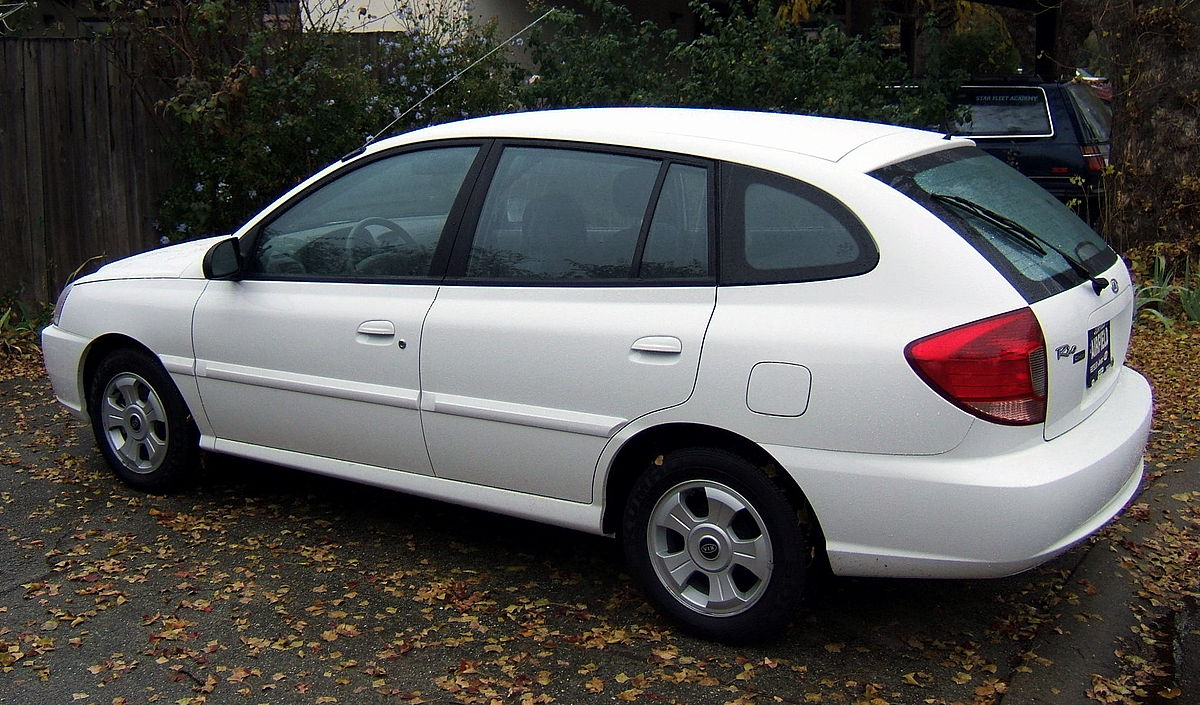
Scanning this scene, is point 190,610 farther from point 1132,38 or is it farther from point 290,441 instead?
point 1132,38

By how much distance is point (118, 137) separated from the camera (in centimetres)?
911

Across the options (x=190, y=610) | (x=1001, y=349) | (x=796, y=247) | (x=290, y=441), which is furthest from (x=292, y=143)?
(x=1001, y=349)

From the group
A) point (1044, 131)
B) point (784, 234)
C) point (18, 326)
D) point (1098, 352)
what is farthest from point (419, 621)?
point (1044, 131)

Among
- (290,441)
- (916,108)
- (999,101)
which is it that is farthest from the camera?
(999,101)

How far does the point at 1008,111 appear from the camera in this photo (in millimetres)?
11609

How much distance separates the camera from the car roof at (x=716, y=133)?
157 inches

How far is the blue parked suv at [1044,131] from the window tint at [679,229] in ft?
25.0

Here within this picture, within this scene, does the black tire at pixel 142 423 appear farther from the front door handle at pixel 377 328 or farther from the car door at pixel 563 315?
the car door at pixel 563 315

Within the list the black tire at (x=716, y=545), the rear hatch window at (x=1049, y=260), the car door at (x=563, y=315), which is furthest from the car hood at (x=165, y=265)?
the rear hatch window at (x=1049, y=260)

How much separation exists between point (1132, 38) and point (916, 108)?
1960mm

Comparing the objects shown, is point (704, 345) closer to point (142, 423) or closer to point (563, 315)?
point (563, 315)

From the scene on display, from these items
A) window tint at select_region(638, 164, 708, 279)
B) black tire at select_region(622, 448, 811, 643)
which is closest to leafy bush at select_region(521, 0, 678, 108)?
window tint at select_region(638, 164, 708, 279)

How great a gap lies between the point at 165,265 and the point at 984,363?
141 inches

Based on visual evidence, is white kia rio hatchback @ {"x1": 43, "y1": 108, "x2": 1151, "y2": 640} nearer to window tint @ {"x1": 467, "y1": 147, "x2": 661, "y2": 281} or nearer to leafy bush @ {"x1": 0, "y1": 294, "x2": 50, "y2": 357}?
window tint @ {"x1": 467, "y1": 147, "x2": 661, "y2": 281}
